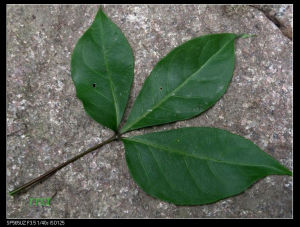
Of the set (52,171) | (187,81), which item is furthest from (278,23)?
(52,171)

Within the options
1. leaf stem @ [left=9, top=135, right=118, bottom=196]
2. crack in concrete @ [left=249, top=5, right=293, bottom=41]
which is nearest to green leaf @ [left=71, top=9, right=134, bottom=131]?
leaf stem @ [left=9, top=135, right=118, bottom=196]

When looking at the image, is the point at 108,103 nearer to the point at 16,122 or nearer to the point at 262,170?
the point at 16,122

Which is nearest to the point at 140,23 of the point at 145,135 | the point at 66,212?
the point at 145,135

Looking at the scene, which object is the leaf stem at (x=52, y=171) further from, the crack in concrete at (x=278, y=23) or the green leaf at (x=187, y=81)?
the crack in concrete at (x=278, y=23)

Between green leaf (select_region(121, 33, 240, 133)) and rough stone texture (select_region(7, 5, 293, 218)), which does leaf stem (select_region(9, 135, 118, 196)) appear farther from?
green leaf (select_region(121, 33, 240, 133))

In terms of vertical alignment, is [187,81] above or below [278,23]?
below

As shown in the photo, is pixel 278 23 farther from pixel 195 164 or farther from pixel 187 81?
→ pixel 195 164
